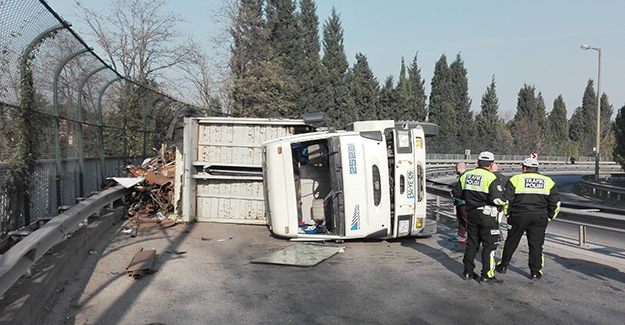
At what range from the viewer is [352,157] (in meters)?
8.32

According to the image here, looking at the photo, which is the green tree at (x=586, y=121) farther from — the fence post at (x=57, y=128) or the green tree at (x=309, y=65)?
the fence post at (x=57, y=128)

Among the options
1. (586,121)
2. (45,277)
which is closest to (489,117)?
(586,121)

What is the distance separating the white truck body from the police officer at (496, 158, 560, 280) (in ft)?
6.95

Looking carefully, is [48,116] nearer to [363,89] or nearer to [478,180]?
[478,180]

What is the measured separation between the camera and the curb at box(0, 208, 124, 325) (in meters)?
4.29

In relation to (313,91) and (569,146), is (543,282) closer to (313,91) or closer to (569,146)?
(313,91)

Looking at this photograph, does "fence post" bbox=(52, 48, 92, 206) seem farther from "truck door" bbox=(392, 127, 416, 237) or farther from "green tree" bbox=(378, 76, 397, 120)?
"green tree" bbox=(378, 76, 397, 120)

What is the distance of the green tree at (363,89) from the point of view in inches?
2052

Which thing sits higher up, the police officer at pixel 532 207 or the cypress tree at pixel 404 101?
the cypress tree at pixel 404 101

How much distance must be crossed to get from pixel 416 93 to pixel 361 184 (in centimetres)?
5453

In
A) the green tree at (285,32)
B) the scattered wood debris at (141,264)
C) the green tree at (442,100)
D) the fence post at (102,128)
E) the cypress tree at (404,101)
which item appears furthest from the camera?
the green tree at (442,100)

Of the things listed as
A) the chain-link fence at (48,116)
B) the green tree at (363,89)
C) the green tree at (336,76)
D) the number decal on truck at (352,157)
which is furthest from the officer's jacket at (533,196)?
the green tree at (363,89)

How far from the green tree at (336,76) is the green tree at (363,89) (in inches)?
56.0

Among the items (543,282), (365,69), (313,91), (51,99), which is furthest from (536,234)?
(365,69)
